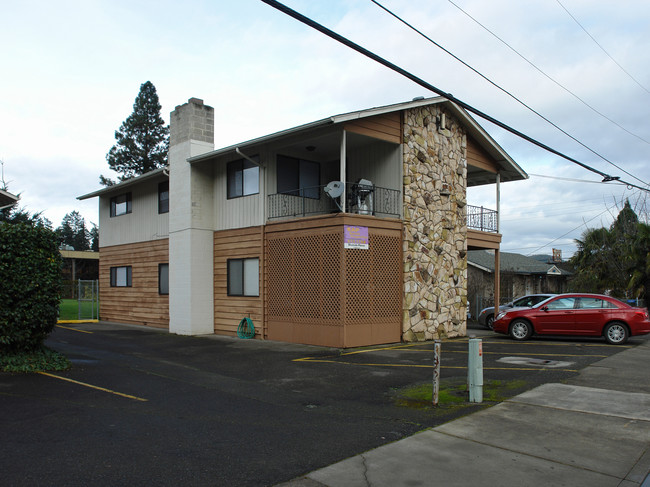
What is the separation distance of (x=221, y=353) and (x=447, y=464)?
9.17m

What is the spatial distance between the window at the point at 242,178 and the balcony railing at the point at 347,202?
0.98 metres

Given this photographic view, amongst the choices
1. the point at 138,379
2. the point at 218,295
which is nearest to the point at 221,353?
the point at 138,379

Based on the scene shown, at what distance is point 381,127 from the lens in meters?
15.1

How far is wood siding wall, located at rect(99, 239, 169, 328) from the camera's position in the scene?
20.7m

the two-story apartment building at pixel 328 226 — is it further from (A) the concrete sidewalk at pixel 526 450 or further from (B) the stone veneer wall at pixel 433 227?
(A) the concrete sidewalk at pixel 526 450

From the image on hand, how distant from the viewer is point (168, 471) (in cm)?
503

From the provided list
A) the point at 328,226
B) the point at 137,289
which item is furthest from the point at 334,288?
the point at 137,289

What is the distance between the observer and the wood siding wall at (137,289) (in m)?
20.7

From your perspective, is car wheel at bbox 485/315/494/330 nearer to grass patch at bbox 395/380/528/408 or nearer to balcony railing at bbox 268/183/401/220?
balcony railing at bbox 268/183/401/220

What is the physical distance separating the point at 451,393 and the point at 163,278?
1469cm

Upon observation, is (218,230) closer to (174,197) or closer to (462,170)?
(174,197)

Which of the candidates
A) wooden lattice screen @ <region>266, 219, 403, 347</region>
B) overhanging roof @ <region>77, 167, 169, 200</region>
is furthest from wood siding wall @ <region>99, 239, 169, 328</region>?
wooden lattice screen @ <region>266, 219, 403, 347</region>

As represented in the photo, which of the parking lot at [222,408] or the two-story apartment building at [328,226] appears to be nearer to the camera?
the parking lot at [222,408]

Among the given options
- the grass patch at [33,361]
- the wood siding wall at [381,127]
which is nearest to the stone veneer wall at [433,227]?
the wood siding wall at [381,127]
